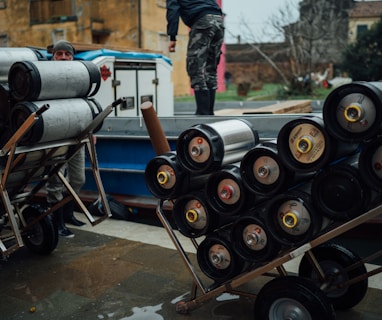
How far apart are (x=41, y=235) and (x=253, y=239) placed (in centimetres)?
256

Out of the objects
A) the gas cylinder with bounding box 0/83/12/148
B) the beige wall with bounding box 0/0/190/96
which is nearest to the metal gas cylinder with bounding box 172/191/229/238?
the gas cylinder with bounding box 0/83/12/148

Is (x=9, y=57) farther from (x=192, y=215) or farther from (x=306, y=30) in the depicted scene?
(x=306, y=30)

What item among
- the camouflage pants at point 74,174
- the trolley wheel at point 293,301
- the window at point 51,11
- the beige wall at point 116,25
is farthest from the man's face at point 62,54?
the beige wall at point 116,25

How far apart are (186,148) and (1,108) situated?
5.60 feet

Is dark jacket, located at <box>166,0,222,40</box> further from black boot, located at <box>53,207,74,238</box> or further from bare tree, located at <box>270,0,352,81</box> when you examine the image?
bare tree, located at <box>270,0,352,81</box>

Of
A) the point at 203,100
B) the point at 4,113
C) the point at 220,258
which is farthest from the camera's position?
the point at 203,100

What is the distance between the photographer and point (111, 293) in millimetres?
4098

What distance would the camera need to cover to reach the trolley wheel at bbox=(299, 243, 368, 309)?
3596 mm

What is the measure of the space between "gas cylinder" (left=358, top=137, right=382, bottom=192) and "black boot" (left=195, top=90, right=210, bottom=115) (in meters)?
4.03

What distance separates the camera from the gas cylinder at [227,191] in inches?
125

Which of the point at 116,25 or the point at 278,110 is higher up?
the point at 116,25

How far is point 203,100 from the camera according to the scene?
670 centimetres

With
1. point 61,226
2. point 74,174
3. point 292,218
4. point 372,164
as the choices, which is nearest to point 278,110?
point 74,174

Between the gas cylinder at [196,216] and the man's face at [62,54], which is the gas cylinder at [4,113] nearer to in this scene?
the man's face at [62,54]
